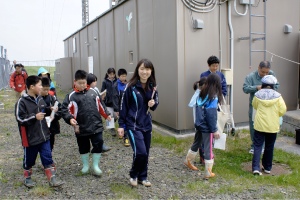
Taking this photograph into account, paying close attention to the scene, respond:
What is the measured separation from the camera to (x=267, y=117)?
4.92 metres

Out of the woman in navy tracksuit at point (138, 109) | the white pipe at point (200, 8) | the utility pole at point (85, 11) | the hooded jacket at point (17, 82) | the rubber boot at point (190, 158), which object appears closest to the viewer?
the woman in navy tracksuit at point (138, 109)

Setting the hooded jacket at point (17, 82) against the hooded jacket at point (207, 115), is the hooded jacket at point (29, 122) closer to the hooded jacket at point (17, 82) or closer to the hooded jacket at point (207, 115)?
the hooded jacket at point (207, 115)

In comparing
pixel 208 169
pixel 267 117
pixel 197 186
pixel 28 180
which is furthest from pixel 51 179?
pixel 267 117

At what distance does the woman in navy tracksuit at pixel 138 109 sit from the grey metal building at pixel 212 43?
2.63 meters

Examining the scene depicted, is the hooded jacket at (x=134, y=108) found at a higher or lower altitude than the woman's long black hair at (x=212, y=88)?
lower

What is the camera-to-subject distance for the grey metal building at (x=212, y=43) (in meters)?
6.96

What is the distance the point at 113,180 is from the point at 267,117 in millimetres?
2644

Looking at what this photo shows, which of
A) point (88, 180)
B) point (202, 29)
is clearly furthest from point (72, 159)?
point (202, 29)

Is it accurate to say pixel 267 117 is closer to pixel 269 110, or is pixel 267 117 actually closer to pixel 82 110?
pixel 269 110

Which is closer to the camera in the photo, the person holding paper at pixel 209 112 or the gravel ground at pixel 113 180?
the gravel ground at pixel 113 180

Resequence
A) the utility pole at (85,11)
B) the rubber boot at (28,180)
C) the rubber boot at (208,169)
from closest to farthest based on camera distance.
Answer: the rubber boot at (28,180) → the rubber boot at (208,169) → the utility pole at (85,11)

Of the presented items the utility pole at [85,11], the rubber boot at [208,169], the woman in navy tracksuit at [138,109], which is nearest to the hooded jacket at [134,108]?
the woman in navy tracksuit at [138,109]

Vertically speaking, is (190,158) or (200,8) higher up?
(200,8)

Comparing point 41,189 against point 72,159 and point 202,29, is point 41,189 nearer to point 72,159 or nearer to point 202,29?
point 72,159
